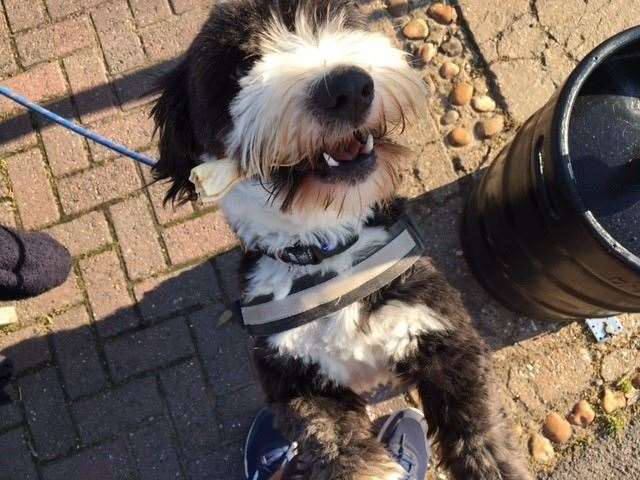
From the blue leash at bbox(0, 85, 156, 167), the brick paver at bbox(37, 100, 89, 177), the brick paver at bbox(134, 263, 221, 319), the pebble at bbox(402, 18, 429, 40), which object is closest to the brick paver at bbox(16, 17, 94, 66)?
the brick paver at bbox(37, 100, 89, 177)

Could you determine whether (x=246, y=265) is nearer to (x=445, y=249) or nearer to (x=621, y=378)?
(x=445, y=249)

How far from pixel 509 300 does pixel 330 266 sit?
1.20m

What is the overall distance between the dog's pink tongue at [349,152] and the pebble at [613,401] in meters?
2.03

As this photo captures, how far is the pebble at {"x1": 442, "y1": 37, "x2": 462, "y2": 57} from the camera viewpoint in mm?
3596

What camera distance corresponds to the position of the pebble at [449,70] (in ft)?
11.7

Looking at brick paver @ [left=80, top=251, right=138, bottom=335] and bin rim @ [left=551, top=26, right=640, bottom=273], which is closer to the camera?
bin rim @ [left=551, top=26, right=640, bottom=273]

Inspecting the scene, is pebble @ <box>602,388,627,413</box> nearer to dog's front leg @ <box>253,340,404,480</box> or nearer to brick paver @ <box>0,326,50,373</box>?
dog's front leg @ <box>253,340,404,480</box>

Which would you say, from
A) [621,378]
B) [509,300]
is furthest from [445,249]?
[621,378]

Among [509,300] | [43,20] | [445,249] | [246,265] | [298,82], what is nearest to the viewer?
[298,82]

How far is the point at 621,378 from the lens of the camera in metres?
3.08

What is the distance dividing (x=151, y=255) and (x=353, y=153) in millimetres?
1857

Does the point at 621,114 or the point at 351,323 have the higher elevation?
the point at 621,114

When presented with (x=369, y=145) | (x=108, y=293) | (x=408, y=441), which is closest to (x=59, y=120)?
(x=108, y=293)

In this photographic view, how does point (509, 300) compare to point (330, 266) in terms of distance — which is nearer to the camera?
point (330, 266)
